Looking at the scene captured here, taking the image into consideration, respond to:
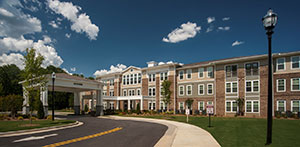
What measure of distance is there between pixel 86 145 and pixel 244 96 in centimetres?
2550

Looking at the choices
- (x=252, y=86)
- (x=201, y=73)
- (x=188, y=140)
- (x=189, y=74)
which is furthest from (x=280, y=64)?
(x=188, y=140)

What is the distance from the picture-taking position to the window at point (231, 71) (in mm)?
30906

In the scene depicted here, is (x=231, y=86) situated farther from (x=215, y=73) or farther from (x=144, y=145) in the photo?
(x=144, y=145)

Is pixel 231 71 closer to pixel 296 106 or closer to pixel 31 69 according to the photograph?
pixel 296 106

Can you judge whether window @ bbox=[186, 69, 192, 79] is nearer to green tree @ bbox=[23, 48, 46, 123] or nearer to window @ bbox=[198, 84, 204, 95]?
window @ bbox=[198, 84, 204, 95]

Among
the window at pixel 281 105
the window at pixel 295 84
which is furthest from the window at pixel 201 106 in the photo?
the window at pixel 295 84

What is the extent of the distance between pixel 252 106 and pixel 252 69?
508 cm

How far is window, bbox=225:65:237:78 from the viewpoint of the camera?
3091 cm

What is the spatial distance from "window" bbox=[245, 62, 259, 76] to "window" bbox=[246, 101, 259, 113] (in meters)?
3.92

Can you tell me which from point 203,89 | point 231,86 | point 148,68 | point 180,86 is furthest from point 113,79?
point 231,86

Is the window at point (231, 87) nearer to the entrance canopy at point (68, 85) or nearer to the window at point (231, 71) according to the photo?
the window at point (231, 71)

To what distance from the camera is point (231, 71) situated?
→ 1228 inches

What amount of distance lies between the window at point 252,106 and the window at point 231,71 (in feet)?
14.5

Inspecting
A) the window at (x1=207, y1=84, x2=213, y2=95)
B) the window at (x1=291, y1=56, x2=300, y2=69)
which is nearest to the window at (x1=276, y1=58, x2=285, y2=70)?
the window at (x1=291, y1=56, x2=300, y2=69)
